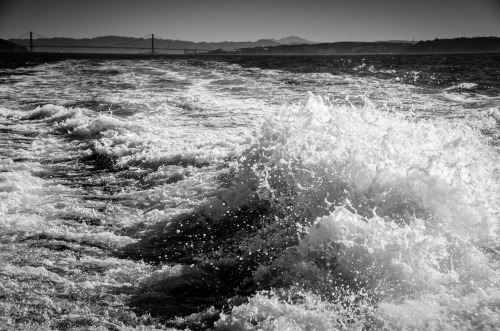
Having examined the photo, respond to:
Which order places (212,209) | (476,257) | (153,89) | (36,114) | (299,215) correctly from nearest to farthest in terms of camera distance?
1. (476,257)
2. (299,215)
3. (212,209)
4. (36,114)
5. (153,89)

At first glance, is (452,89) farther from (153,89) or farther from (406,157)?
(406,157)

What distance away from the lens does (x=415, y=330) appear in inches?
95.0

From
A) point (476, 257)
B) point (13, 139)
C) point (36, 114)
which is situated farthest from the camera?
point (36, 114)

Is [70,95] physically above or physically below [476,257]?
above

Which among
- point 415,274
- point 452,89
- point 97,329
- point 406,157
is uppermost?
point 452,89

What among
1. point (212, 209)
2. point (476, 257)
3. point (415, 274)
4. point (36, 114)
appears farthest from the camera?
point (36, 114)

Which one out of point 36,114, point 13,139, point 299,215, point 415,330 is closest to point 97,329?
point 415,330

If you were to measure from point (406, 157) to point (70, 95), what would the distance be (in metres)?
14.2

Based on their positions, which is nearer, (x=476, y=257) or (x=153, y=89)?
(x=476, y=257)

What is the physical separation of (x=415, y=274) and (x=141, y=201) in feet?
11.0

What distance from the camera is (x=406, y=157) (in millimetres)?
4402

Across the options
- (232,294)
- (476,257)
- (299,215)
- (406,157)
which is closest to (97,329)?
(232,294)

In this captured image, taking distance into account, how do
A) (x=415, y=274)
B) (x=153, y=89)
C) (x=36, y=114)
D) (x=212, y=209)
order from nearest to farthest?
(x=415, y=274)
(x=212, y=209)
(x=36, y=114)
(x=153, y=89)

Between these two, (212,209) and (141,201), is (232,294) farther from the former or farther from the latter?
(141,201)
